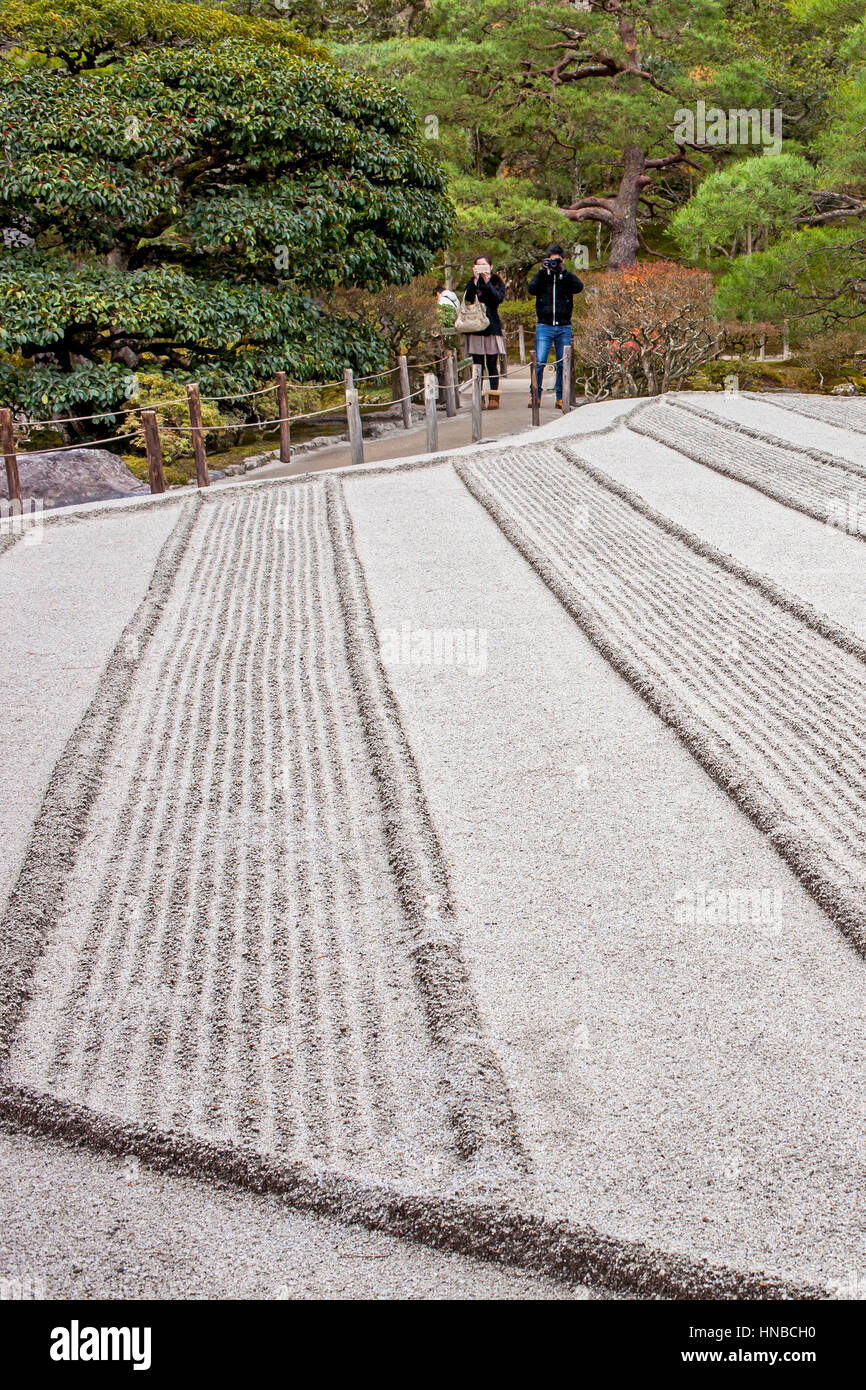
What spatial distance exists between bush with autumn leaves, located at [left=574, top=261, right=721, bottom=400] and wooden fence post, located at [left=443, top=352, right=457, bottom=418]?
4.51 feet

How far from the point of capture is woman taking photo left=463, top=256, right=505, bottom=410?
9.61 meters

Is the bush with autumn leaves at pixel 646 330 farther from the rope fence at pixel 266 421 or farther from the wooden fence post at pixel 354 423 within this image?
the wooden fence post at pixel 354 423

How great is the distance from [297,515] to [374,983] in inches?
180

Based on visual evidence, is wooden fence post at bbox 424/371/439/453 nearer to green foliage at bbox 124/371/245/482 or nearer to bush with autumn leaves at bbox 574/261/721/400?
green foliage at bbox 124/371/245/482

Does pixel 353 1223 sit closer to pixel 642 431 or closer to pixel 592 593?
pixel 592 593

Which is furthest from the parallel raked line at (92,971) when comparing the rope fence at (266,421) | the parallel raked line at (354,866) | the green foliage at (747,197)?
the green foliage at (747,197)

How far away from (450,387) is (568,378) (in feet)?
5.55

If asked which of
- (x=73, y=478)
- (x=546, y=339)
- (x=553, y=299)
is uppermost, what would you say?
(x=553, y=299)

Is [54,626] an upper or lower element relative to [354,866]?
upper

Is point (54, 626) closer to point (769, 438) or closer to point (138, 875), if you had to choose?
point (138, 875)

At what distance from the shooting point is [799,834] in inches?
119

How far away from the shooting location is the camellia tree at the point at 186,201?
918 centimetres

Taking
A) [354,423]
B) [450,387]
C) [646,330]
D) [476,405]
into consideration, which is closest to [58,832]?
[354,423]

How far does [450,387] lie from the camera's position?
11.6m
